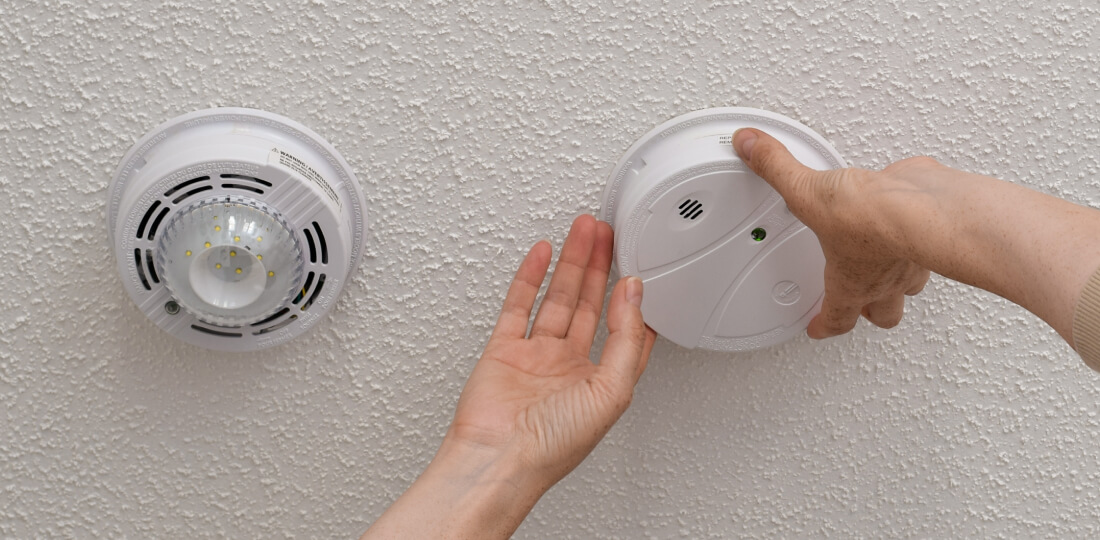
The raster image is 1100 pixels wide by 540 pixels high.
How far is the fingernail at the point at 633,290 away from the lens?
587 mm

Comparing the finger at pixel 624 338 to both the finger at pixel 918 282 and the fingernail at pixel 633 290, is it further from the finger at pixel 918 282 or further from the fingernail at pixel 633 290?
the finger at pixel 918 282

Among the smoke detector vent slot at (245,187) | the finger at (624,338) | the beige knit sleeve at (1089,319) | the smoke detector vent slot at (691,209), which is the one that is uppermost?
the smoke detector vent slot at (245,187)

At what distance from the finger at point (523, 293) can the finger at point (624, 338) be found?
0.07 meters

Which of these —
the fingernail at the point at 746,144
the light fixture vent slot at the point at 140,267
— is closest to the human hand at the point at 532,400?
the fingernail at the point at 746,144

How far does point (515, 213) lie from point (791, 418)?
0.33 metres

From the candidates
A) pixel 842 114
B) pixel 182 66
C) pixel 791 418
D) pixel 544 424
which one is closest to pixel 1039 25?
pixel 842 114

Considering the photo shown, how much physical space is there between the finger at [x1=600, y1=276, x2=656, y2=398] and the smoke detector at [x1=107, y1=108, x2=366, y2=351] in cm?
22

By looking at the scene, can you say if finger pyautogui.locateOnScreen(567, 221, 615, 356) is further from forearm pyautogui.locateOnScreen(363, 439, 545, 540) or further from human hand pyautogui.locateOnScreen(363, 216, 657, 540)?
forearm pyautogui.locateOnScreen(363, 439, 545, 540)

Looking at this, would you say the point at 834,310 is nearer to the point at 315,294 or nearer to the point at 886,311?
the point at 886,311

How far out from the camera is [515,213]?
0.62 metres

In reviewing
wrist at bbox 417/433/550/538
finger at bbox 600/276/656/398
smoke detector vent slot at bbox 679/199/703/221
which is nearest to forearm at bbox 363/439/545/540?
wrist at bbox 417/433/550/538

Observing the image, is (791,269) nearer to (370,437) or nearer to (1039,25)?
(1039,25)

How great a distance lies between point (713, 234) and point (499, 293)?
189 mm

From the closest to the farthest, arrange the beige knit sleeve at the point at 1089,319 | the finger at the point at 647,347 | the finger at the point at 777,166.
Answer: the beige knit sleeve at the point at 1089,319 → the finger at the point at 777,166 → the finger at the point at 647,347
